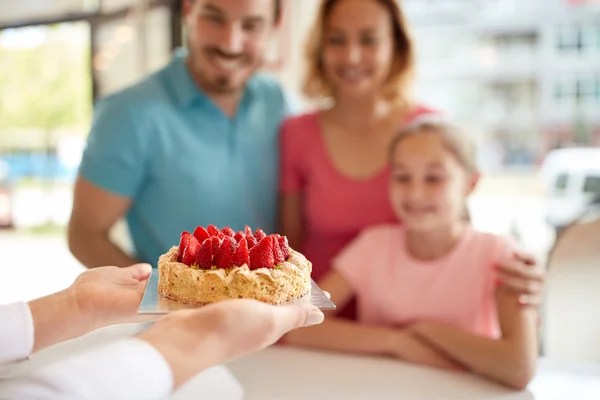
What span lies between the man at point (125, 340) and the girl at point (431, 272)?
0.51 meters

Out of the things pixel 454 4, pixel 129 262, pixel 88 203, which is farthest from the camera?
pixel 454 4

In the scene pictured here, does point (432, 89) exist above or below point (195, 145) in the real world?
above

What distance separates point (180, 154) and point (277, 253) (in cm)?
61

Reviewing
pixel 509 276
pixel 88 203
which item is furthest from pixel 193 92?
pixel 509 276

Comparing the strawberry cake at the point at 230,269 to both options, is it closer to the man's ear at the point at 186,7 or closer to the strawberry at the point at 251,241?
the strawberry at the point at 251,241

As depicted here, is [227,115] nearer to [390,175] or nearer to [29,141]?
[390,175]

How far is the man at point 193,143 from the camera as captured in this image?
1176mm

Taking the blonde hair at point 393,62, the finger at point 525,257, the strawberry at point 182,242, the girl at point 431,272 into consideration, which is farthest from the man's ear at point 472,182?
the strawberry at point 182,242

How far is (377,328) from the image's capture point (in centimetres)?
129

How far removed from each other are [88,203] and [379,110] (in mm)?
829

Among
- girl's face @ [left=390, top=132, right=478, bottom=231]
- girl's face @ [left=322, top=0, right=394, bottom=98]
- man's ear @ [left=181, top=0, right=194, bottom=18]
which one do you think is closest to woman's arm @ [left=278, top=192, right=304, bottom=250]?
girl's face @ [left=390, top=132, right=478, bottom=231]

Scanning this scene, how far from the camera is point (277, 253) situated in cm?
84

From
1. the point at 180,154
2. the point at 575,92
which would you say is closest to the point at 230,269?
the point at 180,154

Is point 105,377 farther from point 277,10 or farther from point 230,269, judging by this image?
point 277,10
